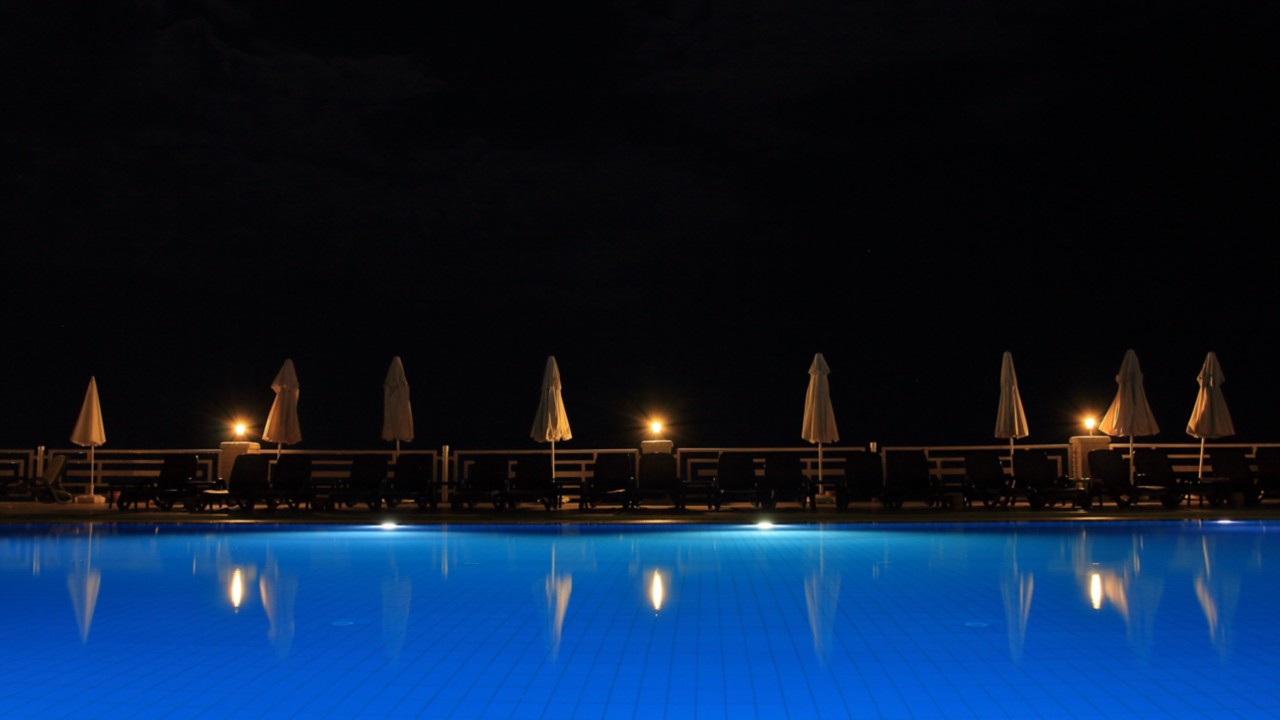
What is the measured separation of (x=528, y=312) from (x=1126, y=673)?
14.2m

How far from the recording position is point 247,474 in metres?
11.5

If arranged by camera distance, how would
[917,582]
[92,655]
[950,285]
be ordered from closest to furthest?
1. [92,655]
2. [917,582]
3. [950,285]

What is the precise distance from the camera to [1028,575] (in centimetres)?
611

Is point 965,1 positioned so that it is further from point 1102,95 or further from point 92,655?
point 92,655

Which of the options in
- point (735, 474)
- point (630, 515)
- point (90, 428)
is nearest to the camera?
point (630, 515)

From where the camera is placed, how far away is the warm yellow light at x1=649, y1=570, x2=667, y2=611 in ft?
17.1

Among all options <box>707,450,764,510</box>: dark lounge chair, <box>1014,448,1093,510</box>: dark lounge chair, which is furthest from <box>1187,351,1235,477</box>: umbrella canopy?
<box>707,450,764,510</box>: dark lounge chair

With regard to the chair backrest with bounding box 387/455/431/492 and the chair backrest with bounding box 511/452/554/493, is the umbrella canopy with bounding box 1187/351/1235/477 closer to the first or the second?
the chair backrest with bounding box 511/452/554/493

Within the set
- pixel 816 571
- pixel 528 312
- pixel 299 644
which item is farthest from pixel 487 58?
pixel 299 644

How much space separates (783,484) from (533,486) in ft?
9.48

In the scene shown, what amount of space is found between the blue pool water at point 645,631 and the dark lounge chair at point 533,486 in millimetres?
3549

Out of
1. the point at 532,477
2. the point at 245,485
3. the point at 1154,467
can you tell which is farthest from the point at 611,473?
the point at 1154,467

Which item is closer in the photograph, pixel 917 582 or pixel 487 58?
pixel 917 582

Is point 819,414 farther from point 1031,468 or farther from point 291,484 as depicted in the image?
point 291,484
